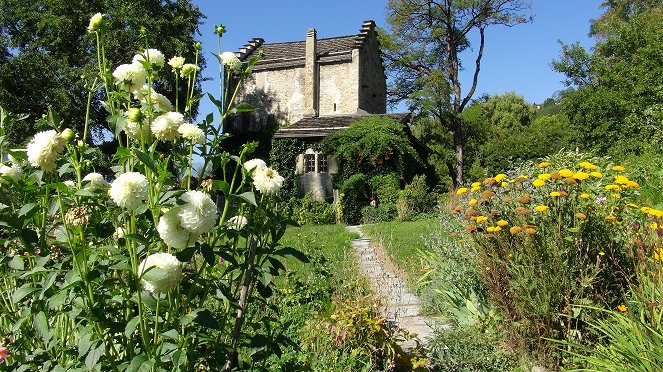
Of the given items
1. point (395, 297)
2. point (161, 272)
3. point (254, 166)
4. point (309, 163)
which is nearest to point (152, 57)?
point (254, 166)

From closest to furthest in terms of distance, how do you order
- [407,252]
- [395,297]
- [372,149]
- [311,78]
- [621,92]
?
[395,297] < [407,252] < [621,92] < [372,149] < [311,78]

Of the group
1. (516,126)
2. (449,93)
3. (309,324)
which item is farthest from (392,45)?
(309,324)

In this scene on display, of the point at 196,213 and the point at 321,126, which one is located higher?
the point at 321,126

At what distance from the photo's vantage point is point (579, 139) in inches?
719

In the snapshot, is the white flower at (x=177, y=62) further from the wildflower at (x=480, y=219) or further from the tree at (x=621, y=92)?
the tree at (x=621, y=92)

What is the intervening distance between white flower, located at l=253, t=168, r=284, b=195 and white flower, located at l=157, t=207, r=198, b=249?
1.17ft

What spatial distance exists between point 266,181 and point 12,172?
34.5 inches

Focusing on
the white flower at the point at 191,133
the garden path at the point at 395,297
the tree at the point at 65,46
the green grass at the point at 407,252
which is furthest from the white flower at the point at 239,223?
the tree at the point at 65,46

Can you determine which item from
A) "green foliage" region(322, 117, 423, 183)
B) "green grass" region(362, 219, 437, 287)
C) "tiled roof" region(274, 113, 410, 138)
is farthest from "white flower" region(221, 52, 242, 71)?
"tiled roof" region(274, 113, 410, 138)

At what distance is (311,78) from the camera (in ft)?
72.7

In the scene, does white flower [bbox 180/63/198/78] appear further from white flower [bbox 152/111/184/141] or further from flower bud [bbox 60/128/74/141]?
flower bud [bbox 60/128/74/141]

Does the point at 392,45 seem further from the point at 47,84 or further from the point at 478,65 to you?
the point at 47,84

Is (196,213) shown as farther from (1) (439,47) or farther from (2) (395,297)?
(1) (439,47)

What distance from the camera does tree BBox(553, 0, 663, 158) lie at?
1566 cm
